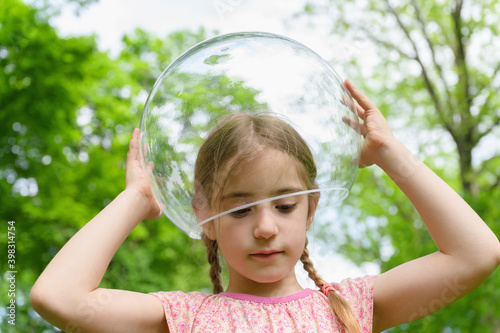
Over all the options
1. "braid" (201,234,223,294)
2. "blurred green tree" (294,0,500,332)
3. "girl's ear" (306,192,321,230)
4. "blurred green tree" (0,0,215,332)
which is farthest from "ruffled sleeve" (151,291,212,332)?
"blurred green tree" (294,0,500,332)

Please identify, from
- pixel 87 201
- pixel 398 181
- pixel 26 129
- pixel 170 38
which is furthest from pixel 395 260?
pixel 170 38

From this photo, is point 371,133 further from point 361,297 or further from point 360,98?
point 361,297

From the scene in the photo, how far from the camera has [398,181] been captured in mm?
2215

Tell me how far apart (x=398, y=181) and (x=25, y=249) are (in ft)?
31.5

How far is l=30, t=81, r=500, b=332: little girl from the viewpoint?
1.85 m

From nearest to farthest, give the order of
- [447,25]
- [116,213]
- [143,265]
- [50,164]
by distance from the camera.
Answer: [116,213] → [50,164] → [447,25] → [143,265]

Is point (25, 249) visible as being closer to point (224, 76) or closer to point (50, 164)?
point (50, 164)

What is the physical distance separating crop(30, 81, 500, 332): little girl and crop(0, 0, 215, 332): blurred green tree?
3804 millimetres

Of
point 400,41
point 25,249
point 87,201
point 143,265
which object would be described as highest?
point 400,41

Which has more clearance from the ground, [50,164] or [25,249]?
[50,164]

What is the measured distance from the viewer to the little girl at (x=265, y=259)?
1848 millimetres

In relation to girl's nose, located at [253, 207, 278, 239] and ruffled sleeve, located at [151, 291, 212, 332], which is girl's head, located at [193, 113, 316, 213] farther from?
ruffled sleeve, located at [151, 291, 212, 332]

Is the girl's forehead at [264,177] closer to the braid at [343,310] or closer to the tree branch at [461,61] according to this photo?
the braid at [343,310]

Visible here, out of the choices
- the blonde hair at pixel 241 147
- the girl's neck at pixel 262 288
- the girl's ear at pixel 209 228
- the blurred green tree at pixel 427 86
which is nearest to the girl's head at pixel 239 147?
the blonde hair at pixel 241 147
